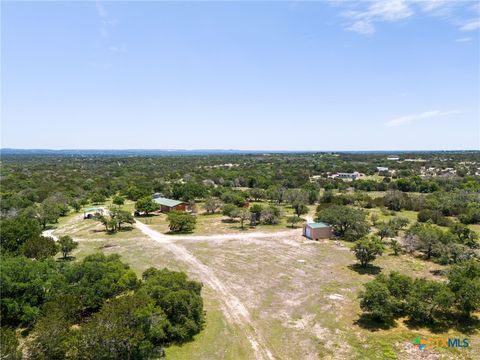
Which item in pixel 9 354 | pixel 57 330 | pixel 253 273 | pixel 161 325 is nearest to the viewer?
pixel 9 354

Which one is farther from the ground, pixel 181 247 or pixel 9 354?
pixel 9 354

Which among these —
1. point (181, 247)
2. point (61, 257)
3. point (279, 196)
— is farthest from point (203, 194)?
point (61, 257)

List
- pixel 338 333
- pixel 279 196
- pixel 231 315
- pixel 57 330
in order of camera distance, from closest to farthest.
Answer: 1. pixel 57 330
2. pixel 338 333
3. pixel 231 315
4. pixel 279 196

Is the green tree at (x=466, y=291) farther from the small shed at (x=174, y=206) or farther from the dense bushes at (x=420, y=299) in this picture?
the small shed at (x=174, y=206)

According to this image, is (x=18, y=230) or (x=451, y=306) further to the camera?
(x=18, y=230)

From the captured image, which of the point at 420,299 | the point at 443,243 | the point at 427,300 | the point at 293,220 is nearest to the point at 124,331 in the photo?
the point at 420,299

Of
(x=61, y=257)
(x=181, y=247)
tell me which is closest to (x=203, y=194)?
(x=181, y=247)

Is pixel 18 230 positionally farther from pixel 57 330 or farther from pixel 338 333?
pixel 338 333
